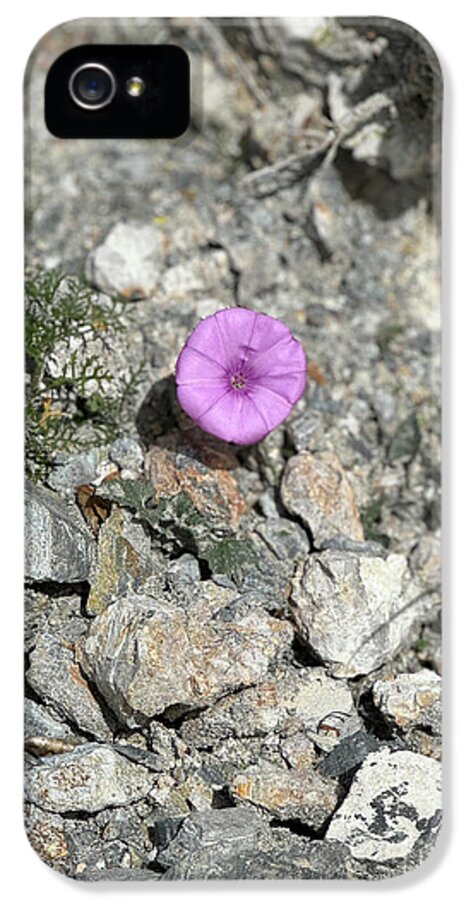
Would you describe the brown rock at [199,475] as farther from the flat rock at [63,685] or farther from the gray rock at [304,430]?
the flat rock at [63,685]

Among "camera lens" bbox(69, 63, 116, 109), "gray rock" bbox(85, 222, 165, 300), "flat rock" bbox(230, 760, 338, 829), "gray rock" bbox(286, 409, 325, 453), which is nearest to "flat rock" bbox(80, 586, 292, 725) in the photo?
"flat rock" bbox(230, 760, 338, 829)

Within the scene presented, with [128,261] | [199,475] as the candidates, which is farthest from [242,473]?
[128,261]

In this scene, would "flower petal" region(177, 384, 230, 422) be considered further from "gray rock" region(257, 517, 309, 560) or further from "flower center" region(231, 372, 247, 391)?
"gray rock" region(257, 517, 309, 560)

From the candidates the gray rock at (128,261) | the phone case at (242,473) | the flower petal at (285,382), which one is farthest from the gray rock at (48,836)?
the gray rock at (128,261)

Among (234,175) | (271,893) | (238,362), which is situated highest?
(234,175)

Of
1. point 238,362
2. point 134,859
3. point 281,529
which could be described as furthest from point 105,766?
point 238,362

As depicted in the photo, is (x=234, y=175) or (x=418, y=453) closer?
(x=418, y=453)

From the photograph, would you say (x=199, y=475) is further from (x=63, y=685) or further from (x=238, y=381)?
(x=63, y=685)
